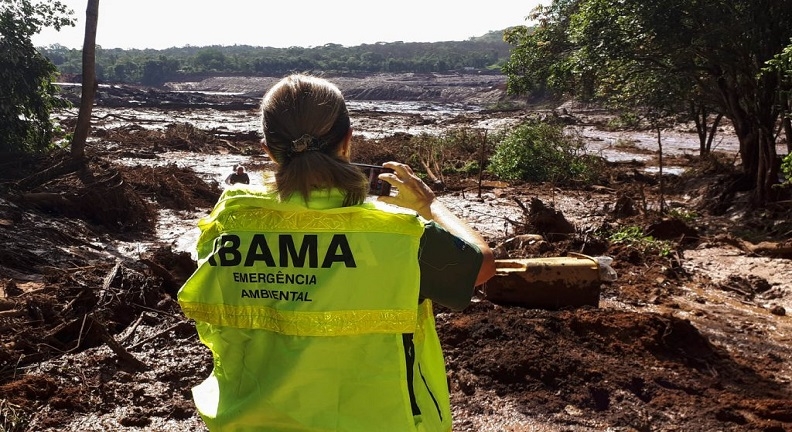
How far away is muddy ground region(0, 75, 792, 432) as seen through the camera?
4207 mm

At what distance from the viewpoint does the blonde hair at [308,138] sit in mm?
1498

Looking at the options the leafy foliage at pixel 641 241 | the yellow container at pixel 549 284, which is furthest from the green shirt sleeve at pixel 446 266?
the leafy foliage at pixel 641 241

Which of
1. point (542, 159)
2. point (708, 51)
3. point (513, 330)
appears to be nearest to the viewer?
point (513, 330)

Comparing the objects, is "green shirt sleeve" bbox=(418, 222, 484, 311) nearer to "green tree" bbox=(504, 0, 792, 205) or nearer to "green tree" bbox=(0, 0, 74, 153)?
"green tree" bbox=(504, 0, 792, 205)

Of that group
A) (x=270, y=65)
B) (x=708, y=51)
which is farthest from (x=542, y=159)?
(x=270, y=65)

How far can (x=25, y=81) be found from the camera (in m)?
12.6

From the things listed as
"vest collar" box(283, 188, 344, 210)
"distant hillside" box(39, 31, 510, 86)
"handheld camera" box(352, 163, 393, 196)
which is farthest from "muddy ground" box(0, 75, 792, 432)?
"distant hillside" box(39, 31, 510, 86)

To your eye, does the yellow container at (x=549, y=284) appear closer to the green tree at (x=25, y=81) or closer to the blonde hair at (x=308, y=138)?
the blonde hair at (x=308, y=138)

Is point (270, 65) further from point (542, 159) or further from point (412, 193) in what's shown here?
point (412, 193)

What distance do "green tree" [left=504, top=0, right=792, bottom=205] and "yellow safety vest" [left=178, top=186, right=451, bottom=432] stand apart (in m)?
8.98

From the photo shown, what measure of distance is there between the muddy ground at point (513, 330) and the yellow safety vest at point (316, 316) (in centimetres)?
288

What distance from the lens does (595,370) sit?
461cm

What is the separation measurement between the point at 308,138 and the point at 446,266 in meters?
0.44

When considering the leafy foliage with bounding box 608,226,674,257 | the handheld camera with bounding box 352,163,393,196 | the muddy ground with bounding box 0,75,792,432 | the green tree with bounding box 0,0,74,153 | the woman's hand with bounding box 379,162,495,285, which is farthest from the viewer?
the green tree with bounding box 0,0,74,153
